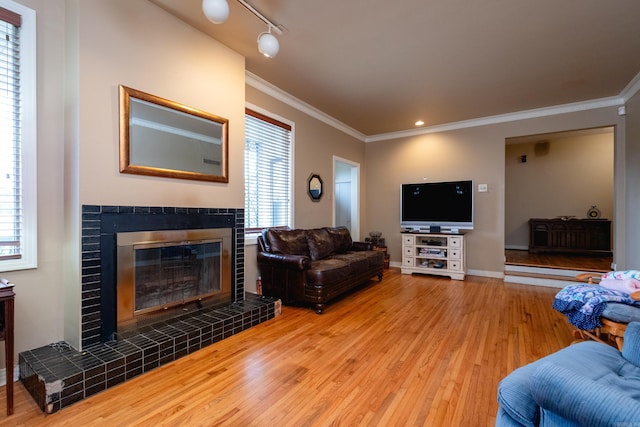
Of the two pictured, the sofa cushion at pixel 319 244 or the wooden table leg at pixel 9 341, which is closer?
the wooden table leg at pixel 9 341

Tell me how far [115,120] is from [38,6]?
2.80ft

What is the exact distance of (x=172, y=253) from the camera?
255 cm

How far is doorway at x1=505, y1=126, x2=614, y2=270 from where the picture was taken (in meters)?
6.57

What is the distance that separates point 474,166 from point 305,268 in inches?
149

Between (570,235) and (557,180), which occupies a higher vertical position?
(557,180)

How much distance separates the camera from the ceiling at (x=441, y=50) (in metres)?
2.42

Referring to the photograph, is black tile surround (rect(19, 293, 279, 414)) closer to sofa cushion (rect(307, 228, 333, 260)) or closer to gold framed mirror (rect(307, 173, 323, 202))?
sofa cushion (rect(307, 228, 333, 260))

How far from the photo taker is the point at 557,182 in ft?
23.1

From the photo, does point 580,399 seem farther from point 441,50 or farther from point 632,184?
point 632,184

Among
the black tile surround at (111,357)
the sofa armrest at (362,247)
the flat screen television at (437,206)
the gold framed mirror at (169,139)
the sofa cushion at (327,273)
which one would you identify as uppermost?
the gold framed mirror at (169,139)

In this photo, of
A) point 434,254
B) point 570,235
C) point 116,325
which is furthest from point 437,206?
point 116,325

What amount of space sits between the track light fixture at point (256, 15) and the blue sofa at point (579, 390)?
2.62m

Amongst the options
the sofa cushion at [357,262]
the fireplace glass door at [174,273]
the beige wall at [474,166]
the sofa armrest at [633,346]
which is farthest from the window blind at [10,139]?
the beige wall at [474,166]

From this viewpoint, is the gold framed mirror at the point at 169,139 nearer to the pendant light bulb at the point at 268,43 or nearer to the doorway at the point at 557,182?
the pendant light bulb at the point at 268,43
